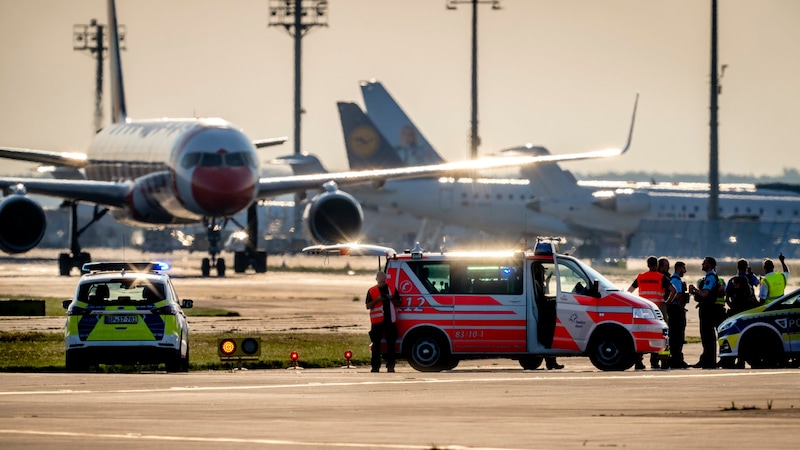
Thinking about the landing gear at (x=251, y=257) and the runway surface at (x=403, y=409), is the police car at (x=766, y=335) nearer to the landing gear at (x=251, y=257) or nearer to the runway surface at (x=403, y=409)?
Answer: the runway surface at (x=403, y=409)

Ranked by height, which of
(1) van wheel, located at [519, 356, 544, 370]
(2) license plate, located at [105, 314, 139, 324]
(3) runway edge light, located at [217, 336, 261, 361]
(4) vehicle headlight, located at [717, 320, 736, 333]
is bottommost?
(1) van wheel, located at [519, 356, 544, 370]

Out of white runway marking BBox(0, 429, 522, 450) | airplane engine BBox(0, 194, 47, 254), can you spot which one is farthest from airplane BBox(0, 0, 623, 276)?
white runway marking BBox(0, 429, 522, 450)

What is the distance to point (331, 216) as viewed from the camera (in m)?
54.0

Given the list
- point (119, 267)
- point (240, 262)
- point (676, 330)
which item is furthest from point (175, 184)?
point (676, 330)

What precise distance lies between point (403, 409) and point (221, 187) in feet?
114

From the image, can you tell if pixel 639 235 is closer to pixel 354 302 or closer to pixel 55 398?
pixel 354 302

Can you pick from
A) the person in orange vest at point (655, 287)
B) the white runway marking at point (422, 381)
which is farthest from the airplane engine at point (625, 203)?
the white runway marking at point (422, 381)

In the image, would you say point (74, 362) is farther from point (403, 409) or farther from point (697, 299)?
point (697, 299)

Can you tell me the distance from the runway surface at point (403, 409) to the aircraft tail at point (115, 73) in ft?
132

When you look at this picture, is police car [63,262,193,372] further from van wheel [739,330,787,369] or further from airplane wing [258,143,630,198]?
airplane wing [258,143,630,198]

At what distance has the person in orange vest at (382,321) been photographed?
23.3 meters

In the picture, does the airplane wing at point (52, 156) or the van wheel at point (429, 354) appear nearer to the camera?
the van wheel at point (429, 354)

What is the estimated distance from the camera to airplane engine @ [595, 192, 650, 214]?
82.8m

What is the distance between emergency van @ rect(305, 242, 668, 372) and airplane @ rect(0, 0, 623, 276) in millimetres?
27039
